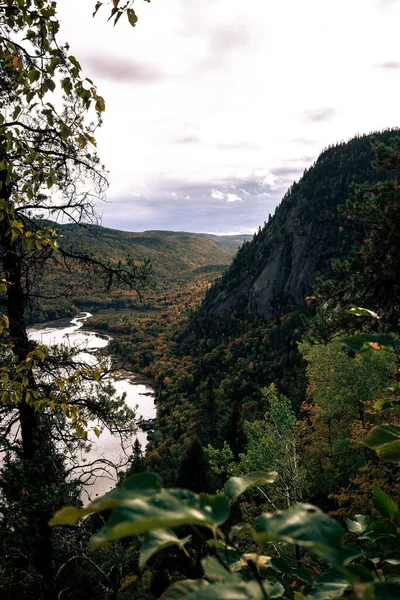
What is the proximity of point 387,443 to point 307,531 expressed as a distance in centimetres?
83

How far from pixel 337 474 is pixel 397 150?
16.9 m

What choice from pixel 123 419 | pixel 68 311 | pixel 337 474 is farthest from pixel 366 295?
pixel 337 474

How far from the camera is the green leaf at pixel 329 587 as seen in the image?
96 centimetres

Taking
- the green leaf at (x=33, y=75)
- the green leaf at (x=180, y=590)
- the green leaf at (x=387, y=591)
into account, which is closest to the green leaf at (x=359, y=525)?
the green leaf at (x=387, y=591)

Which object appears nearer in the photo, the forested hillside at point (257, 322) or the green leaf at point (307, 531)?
the green leaf at point (307, 531)

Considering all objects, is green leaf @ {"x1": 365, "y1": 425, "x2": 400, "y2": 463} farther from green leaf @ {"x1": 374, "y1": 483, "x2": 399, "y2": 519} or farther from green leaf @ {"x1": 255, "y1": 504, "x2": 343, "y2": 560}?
green leaf @ {"x1": 255, "y1": 504, "x2": 343, "y2": 560}

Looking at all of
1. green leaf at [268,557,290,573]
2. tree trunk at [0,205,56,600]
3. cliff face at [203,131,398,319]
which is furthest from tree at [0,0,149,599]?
cliff face at [203,131,398,319]

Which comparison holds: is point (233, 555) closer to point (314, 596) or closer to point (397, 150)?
point (314, 596)

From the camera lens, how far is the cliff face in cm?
12975

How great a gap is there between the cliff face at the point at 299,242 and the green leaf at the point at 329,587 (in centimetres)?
12277

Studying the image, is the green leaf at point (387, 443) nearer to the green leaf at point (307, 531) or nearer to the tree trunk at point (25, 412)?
the green leaf at point (307, 531)

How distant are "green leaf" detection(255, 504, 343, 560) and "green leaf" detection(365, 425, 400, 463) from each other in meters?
0.75

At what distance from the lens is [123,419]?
6.17 m

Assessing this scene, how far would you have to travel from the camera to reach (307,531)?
2.10ft
